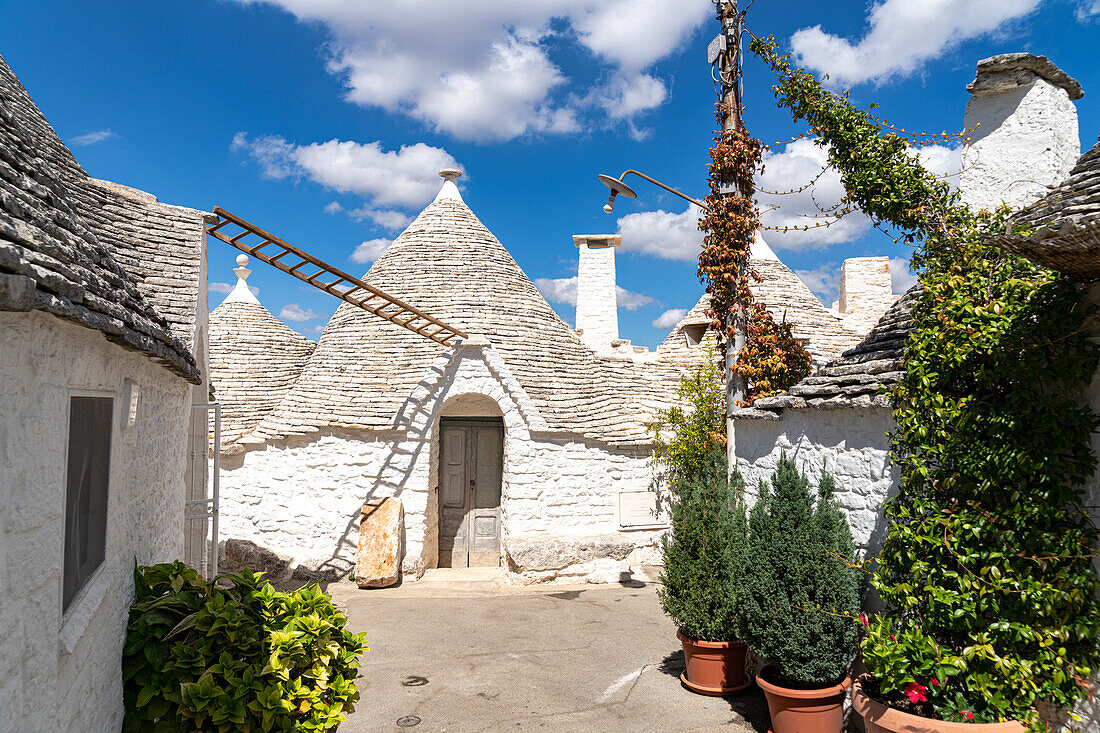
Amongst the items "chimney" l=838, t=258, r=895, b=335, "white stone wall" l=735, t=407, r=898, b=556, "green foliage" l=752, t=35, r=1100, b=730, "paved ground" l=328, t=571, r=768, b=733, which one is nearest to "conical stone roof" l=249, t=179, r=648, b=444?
"paved ground" l=328, t=571, r=768, b=733

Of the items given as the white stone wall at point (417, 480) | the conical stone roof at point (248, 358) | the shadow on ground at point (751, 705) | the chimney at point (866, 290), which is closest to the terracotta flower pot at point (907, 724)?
the shadow on ground at point (751, 705)

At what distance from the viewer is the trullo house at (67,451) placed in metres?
2.21

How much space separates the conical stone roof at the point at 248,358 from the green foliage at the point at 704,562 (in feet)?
26.5

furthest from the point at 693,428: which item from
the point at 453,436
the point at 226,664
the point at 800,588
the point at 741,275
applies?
the point at 226,664

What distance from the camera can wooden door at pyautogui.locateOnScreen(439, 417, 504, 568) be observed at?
11.5 meters

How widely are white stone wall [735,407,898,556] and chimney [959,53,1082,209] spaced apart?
252 cm

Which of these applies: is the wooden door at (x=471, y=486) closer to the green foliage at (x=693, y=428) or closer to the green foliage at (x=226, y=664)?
the green foliage at (x=693, y=428)

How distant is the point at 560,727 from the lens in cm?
526

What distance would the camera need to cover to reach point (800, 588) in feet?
15.2

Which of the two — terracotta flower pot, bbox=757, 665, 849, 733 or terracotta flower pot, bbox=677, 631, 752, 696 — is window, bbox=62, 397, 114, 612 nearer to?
terracotta flower pot, bbox=757, 665, 849, 733

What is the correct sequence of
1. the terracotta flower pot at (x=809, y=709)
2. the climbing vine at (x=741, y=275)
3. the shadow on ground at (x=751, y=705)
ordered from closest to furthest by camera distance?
the terracotta flower pot at (x=809, y=709), the shadow on ground at (x=751, y=705), the climbing vine at (x=741, y=275)

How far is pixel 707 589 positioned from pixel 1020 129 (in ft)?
16.2

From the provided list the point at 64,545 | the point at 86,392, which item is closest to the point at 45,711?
the point at 64,545

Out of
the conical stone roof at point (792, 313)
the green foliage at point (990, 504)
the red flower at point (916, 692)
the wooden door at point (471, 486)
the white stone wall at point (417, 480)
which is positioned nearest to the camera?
the green foliage at point (990, 504)
